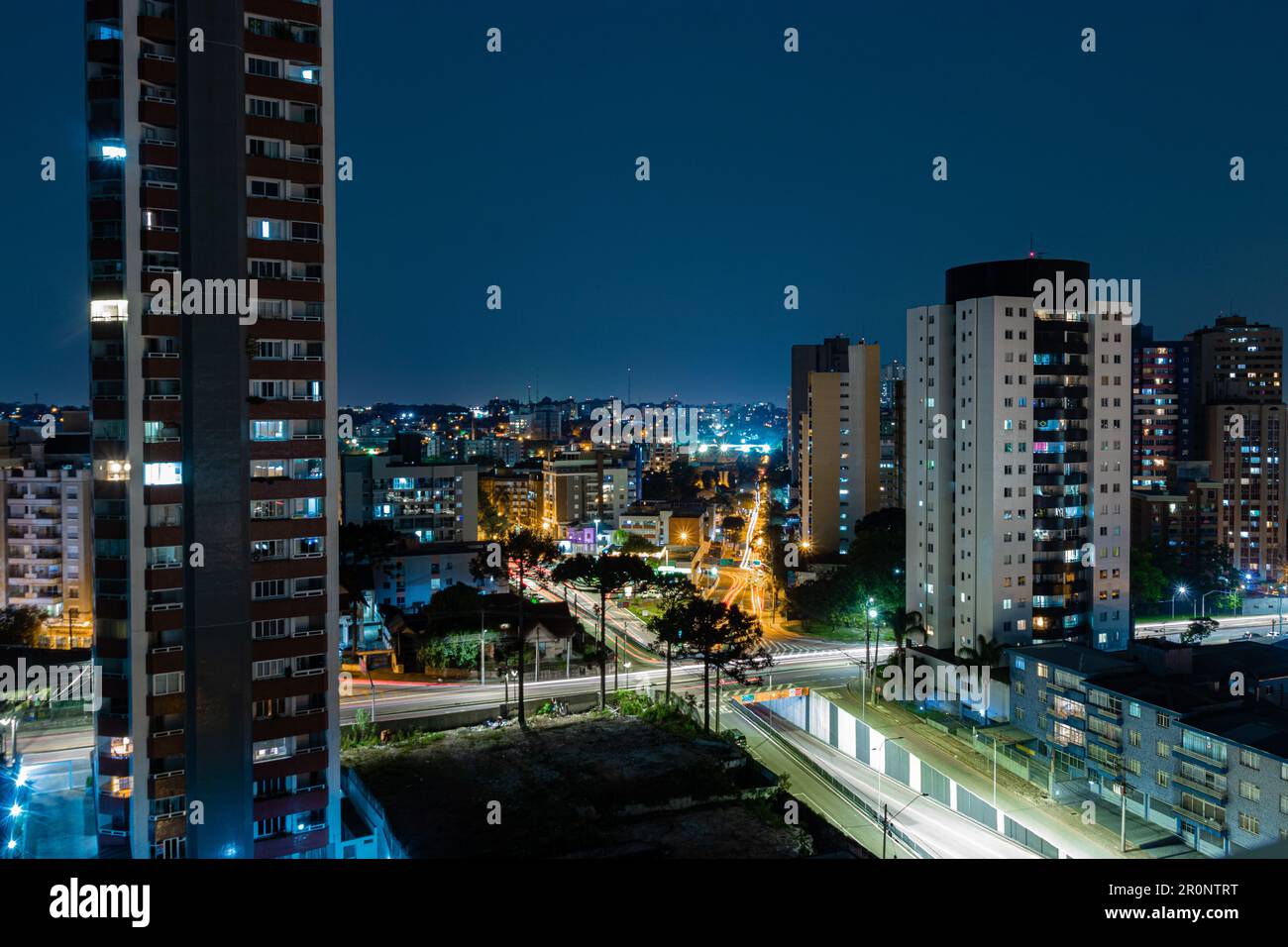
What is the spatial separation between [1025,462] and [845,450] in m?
19.9

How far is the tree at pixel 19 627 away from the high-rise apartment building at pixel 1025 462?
2363 centimetres

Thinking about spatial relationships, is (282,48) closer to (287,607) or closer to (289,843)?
(287,607)

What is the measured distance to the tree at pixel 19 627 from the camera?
23609 millimetres

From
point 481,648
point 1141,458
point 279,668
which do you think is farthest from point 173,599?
point 1141,458

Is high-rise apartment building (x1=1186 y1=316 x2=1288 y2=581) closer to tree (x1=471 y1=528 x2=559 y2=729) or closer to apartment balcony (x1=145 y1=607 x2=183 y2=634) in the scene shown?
tree (x1=471 y1=528 x2=559 y2=729)

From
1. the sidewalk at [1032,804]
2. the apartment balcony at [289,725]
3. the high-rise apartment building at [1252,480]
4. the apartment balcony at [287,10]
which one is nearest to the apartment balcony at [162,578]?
the apartment balcony at [289,725]

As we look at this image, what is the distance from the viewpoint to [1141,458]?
53.1 m

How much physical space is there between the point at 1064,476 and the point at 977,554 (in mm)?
2907

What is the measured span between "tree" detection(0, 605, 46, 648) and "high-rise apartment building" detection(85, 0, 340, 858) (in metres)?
14.1

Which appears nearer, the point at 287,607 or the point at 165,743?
the point at 165,743

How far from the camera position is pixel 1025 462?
21.9 m

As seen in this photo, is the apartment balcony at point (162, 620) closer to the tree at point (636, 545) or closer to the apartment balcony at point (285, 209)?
the apartment balcony at point (285, 209)

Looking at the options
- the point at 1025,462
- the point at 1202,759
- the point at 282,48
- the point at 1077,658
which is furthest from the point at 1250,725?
the point at 282,48
